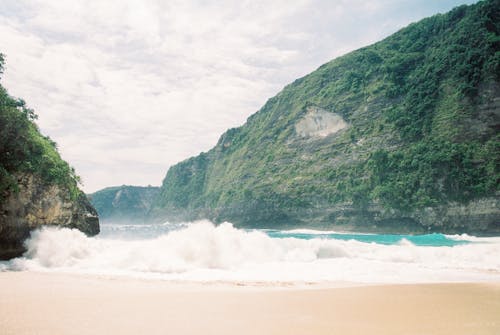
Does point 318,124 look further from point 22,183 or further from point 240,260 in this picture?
point 22,183

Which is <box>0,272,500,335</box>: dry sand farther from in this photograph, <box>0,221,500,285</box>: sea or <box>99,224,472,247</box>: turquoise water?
<box>99,224,472,247</box>: turquoise water

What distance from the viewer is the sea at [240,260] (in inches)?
350

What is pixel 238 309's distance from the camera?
16.3 ft

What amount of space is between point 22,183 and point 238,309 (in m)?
11.3

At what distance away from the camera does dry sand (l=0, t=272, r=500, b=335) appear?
399 cm

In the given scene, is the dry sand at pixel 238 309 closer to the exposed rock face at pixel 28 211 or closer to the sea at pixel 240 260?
the sea at pixel 240 260

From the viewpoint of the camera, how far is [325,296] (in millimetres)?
6113

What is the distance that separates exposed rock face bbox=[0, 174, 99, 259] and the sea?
1.57ft

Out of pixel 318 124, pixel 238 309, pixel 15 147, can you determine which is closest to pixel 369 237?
pixel 318 124

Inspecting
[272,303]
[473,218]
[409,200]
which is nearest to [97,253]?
[272,303]

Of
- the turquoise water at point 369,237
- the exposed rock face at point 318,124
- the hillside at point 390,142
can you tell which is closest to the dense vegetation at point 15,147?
the turquoise water at point 369,237

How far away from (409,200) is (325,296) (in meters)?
46.5

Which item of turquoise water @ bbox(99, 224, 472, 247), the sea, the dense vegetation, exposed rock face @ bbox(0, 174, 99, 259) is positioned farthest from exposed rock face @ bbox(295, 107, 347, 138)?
the dense vegetation

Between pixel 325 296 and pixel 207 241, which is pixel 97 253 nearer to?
pixel 207 241
